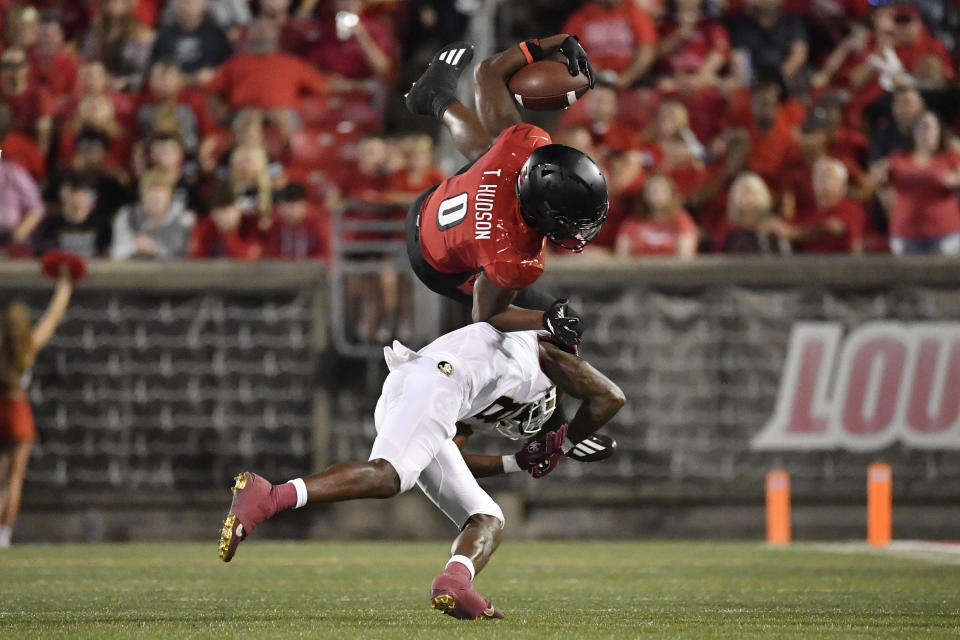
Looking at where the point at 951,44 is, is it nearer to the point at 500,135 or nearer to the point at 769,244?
the point at 769,244

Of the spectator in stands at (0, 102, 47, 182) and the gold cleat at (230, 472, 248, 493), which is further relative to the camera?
the spectator in stands at (0, 102, 47, 182)

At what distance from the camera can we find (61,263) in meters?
11.1

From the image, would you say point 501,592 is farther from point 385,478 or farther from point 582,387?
point 385,478

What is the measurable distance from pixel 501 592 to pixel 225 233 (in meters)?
5.61

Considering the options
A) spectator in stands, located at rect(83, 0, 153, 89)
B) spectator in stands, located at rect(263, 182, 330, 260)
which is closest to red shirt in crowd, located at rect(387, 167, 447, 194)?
spectator in stands, located at rect(263, 182, 330, 260)

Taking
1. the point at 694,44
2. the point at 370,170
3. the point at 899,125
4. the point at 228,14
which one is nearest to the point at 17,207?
the point at 370,170

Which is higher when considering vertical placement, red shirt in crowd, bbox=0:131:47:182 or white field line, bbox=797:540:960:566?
red shirt in crowd, bbox=0:131:47:182

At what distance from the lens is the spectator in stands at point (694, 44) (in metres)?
13.3

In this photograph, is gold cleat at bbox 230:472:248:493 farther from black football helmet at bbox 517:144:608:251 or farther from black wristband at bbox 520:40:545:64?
black wristband at bbox 520:40:545:64

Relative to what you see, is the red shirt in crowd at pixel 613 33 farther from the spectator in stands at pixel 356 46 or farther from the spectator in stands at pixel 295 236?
the spectator in stands at pixel 295 236

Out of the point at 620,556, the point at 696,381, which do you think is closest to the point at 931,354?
the point at 696,381

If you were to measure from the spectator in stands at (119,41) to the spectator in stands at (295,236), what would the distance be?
2.46 metres

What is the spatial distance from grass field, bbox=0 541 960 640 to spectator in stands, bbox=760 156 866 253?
2385 mm

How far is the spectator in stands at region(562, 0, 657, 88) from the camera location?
1324 cm
